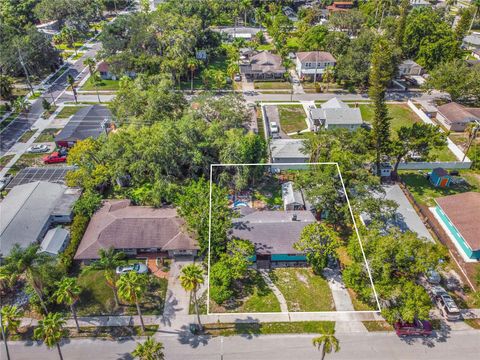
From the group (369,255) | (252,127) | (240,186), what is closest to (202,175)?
(240,186)

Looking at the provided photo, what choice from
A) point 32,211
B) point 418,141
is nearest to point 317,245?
point 418,141

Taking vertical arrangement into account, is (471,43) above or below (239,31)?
below

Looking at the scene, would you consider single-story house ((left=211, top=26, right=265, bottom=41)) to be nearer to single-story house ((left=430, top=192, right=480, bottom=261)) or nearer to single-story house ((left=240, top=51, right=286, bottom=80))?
single-story house ((left=240, top=51, right=286, bottom=80))

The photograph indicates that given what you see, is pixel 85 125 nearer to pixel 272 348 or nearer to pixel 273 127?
pixel 273 127

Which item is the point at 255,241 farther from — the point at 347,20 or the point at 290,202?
the point at 347,20

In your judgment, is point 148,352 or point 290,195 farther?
point 290,195

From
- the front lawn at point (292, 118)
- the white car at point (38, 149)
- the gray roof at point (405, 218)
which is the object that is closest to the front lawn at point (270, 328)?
the gray roof at point (405, 218)

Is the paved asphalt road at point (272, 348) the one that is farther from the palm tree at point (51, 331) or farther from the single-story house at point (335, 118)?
the single-story house at point (335, 118)

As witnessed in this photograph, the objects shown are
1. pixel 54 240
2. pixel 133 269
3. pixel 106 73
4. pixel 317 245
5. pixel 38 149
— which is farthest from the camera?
pixel 106 73
